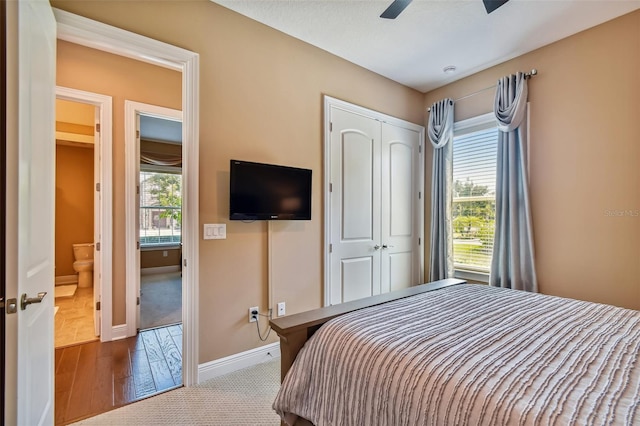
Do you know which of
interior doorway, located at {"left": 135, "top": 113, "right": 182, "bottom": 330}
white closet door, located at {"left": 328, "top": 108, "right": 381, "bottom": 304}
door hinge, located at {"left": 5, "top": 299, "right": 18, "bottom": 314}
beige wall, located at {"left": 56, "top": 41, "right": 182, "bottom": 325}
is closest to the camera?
door hinge, located at {"left": 5, "top": 299, "right": 18, "bottom": 314}

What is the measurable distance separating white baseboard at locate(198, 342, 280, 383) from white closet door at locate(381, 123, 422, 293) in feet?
4.80

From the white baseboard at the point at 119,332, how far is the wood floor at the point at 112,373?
0.21 feet

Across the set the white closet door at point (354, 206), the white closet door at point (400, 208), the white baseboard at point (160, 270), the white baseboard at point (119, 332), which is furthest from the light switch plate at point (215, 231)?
the white baseboard at point (160, 270)

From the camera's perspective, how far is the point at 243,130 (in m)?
2.42

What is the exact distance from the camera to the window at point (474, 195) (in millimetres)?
3184

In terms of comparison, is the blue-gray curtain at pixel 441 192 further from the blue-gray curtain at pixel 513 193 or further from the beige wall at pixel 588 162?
the beige wall at pixel 588 162

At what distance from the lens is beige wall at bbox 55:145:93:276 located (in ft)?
16.9

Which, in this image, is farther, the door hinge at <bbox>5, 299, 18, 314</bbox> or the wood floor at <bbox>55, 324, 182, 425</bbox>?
the wood floor at <bbox>55, 324, 182, 425</bbox>

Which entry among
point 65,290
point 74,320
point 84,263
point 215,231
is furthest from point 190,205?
point 65,290

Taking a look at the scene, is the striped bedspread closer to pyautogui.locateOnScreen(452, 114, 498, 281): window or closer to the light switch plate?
the light switch plate

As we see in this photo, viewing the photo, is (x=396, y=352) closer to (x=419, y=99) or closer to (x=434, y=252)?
(x=434, y=252)

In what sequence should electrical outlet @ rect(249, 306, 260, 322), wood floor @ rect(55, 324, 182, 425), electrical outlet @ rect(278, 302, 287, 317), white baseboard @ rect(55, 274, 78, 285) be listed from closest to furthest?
wood floor @ rect(55, 324, 182, 425) < electrical outlet @ rect(249, 306, 260, 322) < electrical outlet @ rect(278, 302, 287, 317) < white baseboard @ rect(55, 274, 78, 285)

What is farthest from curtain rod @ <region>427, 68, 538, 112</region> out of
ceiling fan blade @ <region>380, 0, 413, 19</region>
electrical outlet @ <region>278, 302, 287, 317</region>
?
electrical outlet @ <region>278, 302, 287, 317</region>

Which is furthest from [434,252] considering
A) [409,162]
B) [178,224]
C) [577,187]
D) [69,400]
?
[178,224]
